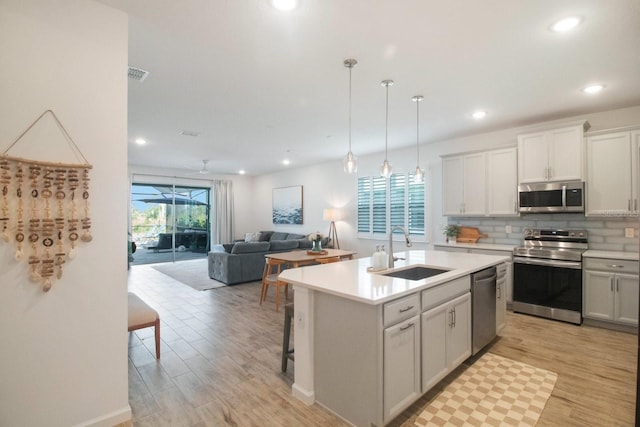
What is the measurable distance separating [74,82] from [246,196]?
8.39m

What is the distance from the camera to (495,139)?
4773 mm

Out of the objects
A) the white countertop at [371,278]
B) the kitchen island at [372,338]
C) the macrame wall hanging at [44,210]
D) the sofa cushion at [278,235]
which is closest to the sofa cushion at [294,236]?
the sofa cushion at [278,235]

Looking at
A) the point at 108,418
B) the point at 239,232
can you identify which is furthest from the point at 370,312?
the point at 239,232

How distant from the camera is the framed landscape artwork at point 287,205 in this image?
8406mm

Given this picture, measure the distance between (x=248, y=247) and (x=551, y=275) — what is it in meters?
4.81

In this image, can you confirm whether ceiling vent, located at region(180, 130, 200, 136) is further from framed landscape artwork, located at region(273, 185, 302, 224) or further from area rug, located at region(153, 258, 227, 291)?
framed landscape artwork, located at region(273, 185, 302, 224)

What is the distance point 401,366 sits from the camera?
6.45 feet

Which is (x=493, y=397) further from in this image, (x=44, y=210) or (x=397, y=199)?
(x=397, y=199)

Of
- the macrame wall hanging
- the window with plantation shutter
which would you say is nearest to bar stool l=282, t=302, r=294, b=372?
the macrame wall hanging

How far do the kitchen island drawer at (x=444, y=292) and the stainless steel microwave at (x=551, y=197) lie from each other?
2.16m

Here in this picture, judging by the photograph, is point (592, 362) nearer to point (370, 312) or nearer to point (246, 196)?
point (370, 312)

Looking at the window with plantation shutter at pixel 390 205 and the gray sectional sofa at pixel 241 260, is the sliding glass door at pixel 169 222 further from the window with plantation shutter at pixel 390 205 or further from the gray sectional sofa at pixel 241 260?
the window with plantation shutter at pixel 390 205

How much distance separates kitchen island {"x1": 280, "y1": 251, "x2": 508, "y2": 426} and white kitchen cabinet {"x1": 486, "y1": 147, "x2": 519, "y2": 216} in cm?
240

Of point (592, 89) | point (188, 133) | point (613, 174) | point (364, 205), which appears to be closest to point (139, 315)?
point (188, 133)
